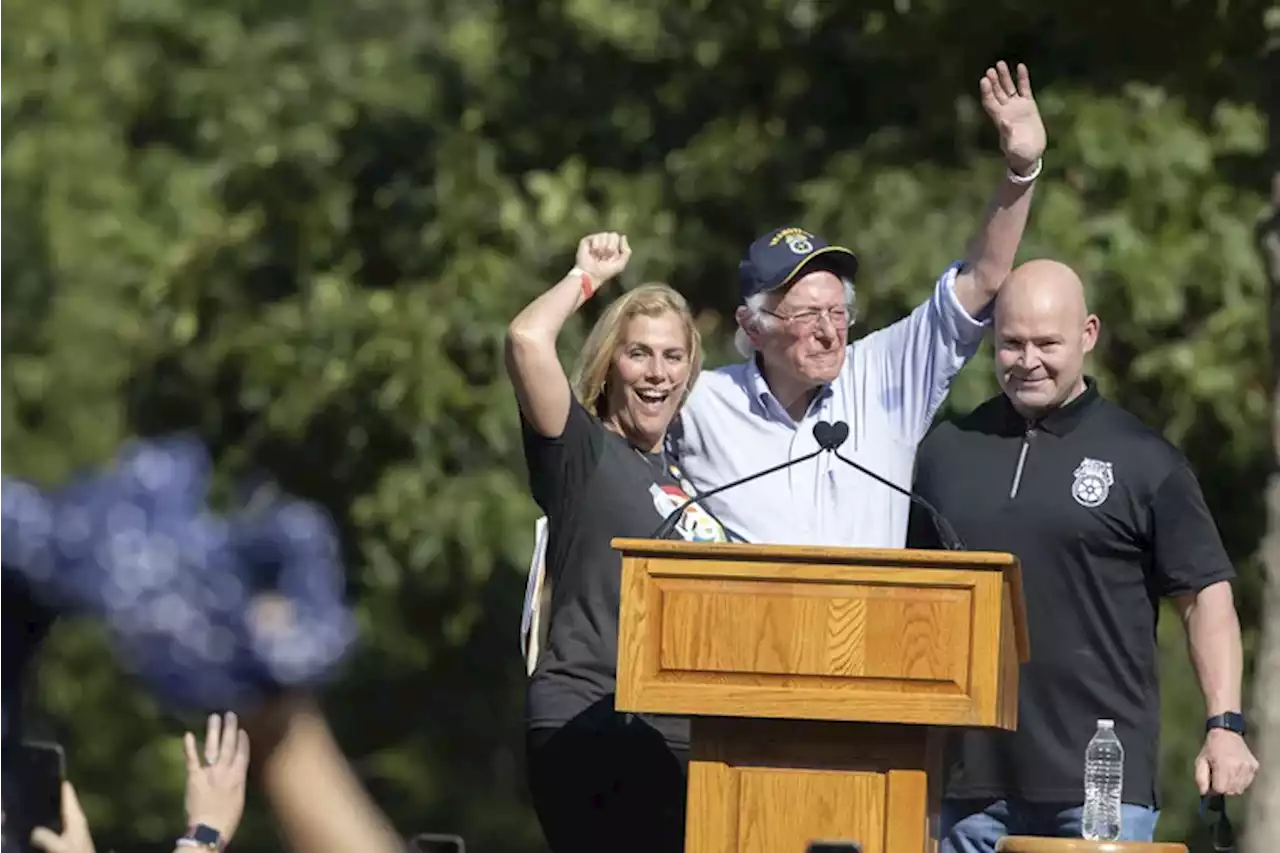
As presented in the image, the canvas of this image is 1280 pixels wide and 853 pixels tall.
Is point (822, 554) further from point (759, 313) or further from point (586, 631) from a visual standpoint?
point (759, 313)

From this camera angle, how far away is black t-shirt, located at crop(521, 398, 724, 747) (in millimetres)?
5801

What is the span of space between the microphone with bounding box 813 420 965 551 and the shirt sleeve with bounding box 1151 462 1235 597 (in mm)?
410

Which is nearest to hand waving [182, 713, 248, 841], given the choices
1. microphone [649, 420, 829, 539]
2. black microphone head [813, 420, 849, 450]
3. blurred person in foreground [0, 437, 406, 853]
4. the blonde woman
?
blurred person in foreground [0, 437, 406, 853]

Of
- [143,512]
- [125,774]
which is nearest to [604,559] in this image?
[143,512]

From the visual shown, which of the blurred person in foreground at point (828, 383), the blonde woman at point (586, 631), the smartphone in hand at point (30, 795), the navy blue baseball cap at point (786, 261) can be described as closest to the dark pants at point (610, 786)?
the blonde woman at point (586, 631)

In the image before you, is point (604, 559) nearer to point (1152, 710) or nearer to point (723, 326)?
point (1152, 710)

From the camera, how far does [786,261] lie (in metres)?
6.05

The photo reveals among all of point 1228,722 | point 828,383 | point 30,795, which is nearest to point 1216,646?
point 1228,722

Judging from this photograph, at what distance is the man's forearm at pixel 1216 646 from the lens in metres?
6.05

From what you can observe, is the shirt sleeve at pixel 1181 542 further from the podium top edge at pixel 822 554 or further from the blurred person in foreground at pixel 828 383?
the podium top edge at pixel 822 554

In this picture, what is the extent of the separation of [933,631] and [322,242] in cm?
784

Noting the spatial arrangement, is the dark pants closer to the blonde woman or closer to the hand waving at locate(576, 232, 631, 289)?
the blonde woman

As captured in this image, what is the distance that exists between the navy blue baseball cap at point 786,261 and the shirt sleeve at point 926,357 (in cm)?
18

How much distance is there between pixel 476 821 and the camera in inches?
553
